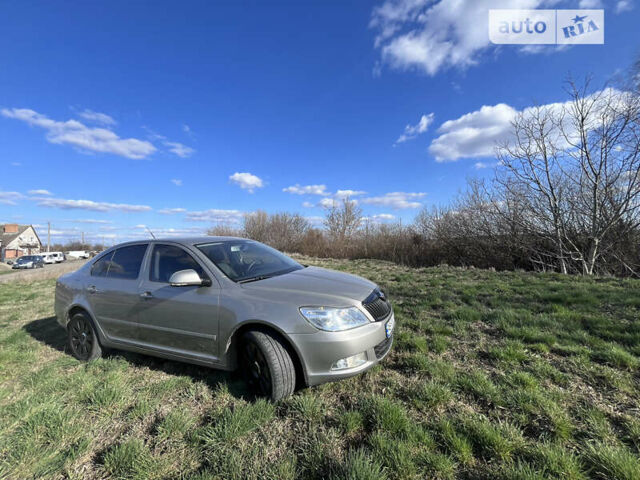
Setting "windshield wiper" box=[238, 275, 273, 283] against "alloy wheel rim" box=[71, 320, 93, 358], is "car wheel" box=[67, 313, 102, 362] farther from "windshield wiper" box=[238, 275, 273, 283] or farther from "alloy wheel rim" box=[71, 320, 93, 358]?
"windshield wiper" box=[238, 275, 273, 283]

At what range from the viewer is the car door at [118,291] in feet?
10.5

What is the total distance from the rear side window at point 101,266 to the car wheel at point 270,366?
252 centimetres

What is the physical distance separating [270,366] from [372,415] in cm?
93

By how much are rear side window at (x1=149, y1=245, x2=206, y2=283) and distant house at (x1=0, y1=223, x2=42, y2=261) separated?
7347cm

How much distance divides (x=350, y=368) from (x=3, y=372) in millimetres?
4360

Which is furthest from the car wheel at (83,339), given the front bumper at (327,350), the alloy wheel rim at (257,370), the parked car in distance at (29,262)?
the parked car in distance at (29,262)

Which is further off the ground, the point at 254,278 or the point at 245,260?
the point at 245,260

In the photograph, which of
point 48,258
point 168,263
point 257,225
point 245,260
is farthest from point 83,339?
point 48,258

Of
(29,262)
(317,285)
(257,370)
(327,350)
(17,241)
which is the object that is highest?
(17,241)

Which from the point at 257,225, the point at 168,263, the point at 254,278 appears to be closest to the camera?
the point at 254,278

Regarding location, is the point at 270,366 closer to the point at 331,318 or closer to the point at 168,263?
the point at 331,318

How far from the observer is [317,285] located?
9.07ft

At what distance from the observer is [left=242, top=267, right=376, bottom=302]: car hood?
260 cm

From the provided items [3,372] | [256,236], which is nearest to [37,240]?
[256,236]
